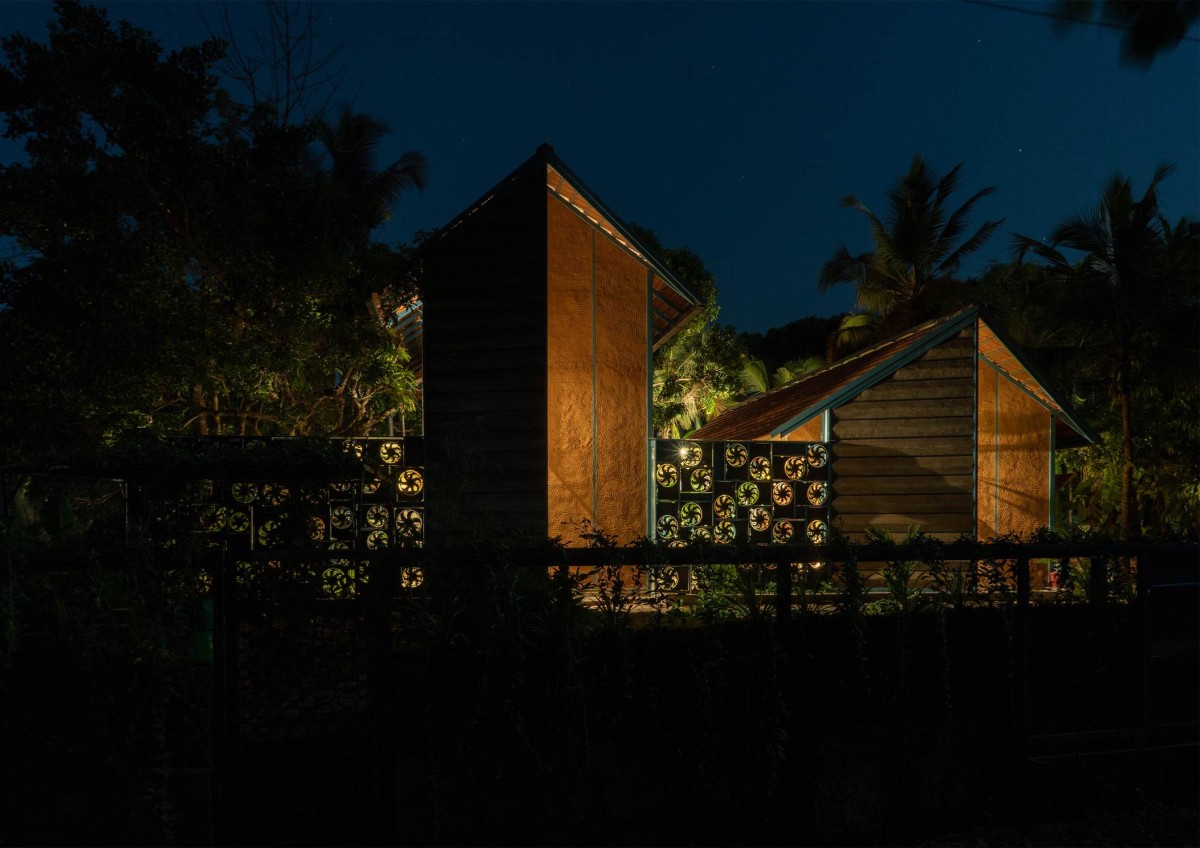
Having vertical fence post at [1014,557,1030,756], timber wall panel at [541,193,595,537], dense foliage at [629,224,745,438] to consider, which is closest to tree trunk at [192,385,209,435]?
timber wall panel at [541,193,595,537]

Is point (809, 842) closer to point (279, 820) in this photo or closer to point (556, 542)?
point (556, 542)

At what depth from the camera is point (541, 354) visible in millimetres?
9500

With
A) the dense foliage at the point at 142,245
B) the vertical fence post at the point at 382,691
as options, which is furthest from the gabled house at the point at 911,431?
the vertical fence post at the point at 382,691

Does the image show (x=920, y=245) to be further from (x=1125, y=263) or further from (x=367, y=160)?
(x=367, y=160)

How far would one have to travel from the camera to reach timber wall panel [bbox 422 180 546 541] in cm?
944

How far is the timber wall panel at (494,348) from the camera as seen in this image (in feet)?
31.0

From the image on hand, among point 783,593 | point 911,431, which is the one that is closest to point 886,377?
point 911,431

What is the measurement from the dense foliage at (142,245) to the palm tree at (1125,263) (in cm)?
1241

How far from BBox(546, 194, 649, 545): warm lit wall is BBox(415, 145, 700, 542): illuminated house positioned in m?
0.01

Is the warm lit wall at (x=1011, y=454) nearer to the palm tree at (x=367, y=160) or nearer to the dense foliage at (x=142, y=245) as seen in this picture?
the dense foliage at (x=142, y=245)

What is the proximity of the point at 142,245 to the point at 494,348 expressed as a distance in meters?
4.14

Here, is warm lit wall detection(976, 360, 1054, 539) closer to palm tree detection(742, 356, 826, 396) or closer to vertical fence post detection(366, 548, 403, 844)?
vertical fence post detection(366, 548, 403, 844)

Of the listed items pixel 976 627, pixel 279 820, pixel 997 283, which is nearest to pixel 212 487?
pixel 279 820

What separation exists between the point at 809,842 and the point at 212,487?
14.1 ft
